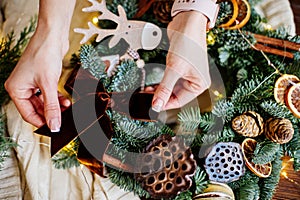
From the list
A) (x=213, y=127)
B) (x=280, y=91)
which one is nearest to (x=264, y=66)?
(x=280, y=91)

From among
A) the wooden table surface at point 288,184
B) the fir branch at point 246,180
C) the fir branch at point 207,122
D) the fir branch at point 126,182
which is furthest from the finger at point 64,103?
the wooden table surface at point 288,184

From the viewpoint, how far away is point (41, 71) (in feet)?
2.83

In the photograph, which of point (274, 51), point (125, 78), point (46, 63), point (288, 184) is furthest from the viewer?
point (288, 184)

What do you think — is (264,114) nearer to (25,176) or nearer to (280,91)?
(280,91)

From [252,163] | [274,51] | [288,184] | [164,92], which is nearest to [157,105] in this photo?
[164,92]

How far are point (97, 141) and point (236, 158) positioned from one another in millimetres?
290

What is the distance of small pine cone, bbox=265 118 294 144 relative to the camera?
96 centimetres

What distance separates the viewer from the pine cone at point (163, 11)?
3.62 ft

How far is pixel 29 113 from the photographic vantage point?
0.93m

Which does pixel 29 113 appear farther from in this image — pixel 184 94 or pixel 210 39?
pixel 210 39

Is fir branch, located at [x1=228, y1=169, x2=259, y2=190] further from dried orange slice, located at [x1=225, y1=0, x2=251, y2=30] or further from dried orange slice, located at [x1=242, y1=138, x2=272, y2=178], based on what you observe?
dried orange slice, located at [x1=225, y1=0, x2=251, y2=30]

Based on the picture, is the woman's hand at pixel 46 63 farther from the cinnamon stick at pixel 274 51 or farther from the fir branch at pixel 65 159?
the cinnamon stick at pixel 274 51

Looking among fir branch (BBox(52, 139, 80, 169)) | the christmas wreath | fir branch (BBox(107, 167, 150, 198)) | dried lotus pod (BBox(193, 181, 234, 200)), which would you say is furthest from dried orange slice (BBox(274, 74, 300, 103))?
fir branch (BBox(52, 139, 80, 169))

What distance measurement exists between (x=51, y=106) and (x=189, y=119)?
0.29 metres
